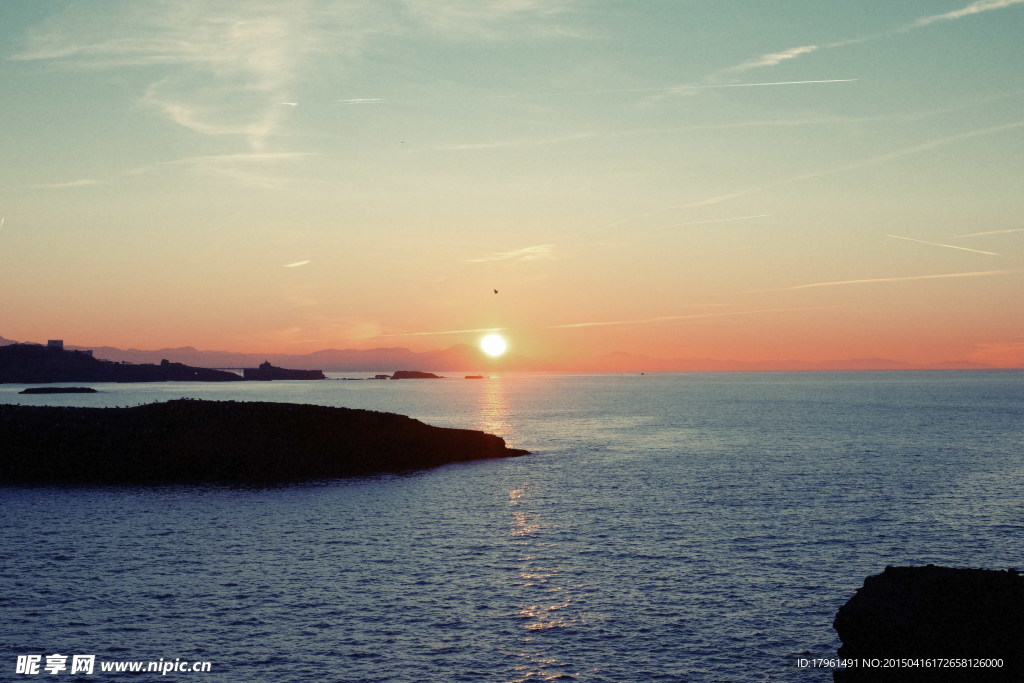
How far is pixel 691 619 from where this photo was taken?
98.9 ft

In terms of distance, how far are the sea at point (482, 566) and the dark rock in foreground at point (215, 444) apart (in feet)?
24.0

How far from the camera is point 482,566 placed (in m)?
39.0

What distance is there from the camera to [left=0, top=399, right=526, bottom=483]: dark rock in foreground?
2945 inches

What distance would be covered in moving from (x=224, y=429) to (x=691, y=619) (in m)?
65.2

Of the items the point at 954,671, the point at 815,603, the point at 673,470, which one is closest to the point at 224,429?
the point at 673,470

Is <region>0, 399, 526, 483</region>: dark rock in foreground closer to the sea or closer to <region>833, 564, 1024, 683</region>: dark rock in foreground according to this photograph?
the sea

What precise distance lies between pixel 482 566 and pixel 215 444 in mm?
50326

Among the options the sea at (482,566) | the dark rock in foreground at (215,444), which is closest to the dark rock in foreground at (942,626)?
the sea at (482,566)

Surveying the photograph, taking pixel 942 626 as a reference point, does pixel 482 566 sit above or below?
below

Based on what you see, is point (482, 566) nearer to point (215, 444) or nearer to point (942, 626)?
point (942, 626)

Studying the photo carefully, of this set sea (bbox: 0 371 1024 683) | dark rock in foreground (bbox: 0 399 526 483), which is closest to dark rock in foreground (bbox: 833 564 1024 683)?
sea (bbox: 0 371 1024 683)

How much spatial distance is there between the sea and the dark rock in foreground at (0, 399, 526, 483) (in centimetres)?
730

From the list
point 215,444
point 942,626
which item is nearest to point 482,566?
point 942,626

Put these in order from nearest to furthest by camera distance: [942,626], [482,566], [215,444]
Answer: [942,626]
[482,566]
[215,444]
